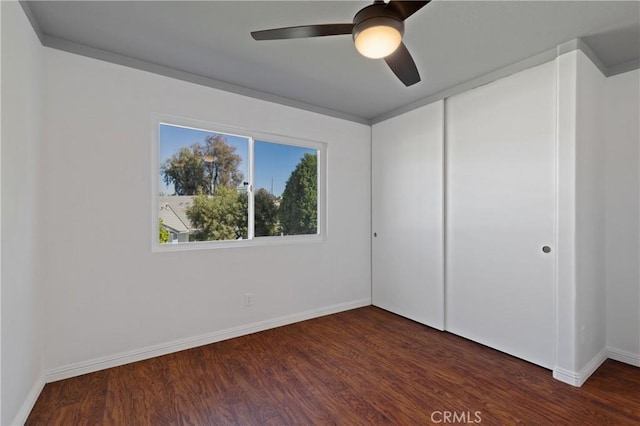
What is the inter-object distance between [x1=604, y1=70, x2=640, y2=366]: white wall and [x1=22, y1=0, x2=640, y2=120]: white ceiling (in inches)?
12.0

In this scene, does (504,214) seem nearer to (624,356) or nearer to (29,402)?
(624,356)

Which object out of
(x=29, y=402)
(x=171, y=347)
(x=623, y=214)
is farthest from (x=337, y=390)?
(x=623, y=214)

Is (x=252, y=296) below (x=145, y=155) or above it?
below

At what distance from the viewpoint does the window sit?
2.67 metres

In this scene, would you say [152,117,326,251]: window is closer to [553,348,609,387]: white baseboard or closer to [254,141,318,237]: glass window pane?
[254,141,318,237]: glass window pane

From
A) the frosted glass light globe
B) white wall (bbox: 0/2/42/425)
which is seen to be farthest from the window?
the frosted glass light globe

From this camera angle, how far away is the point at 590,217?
7.53 feet

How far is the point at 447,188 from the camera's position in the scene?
3.08 m

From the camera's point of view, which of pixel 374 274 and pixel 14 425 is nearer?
pixel 14 425

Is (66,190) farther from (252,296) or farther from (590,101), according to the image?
(590,101)

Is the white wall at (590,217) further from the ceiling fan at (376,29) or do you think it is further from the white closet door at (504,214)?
the ceiling fan at (376,29)

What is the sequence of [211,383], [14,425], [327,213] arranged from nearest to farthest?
1. [14,425]
2. [211,383]
3. [327,213]

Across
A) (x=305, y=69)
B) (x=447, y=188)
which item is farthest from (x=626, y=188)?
(x=305, y=69)

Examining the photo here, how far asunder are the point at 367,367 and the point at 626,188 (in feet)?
8.40
